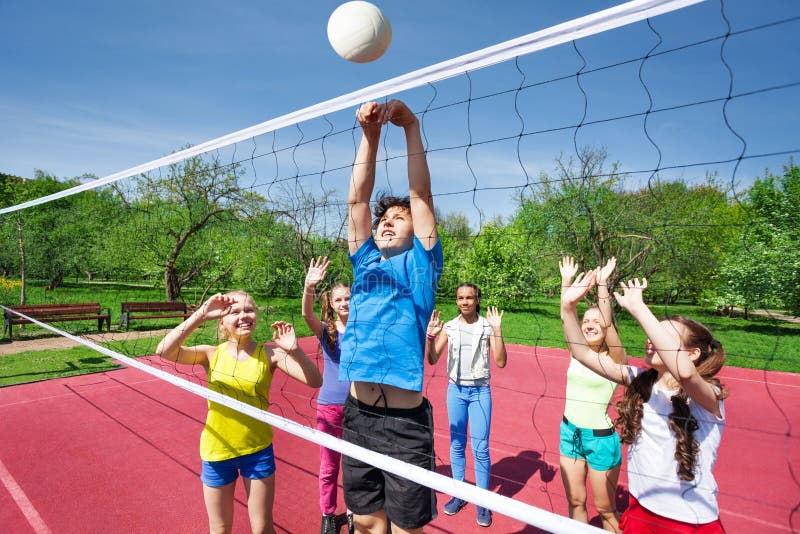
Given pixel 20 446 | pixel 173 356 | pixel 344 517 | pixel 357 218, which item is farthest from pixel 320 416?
pixel 20 446

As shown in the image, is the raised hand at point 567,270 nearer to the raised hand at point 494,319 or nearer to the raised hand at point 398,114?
the raised hand at point 398,114

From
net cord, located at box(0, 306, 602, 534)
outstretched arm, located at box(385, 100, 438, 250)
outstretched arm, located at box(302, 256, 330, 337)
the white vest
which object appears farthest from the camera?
the white vest

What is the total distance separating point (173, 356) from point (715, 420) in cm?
274

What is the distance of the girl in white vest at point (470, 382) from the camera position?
135 inches

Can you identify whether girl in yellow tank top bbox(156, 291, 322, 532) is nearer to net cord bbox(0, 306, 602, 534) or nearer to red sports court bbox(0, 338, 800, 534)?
net cord bbox(0, 306, 602, 534)

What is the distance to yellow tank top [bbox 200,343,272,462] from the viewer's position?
2.45 m

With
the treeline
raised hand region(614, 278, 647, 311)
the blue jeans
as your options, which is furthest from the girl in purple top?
the treeline

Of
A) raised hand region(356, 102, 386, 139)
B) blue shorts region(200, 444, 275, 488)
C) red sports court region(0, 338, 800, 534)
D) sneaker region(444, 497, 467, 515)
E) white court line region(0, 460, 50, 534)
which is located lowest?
white court line region(0, 460, 50, 534)

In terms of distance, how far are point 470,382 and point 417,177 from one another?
2221 mm

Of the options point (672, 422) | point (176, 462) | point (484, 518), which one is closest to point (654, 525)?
point (672, 422)

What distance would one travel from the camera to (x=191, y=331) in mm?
→ 2609

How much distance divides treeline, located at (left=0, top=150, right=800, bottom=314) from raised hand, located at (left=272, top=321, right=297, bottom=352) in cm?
784

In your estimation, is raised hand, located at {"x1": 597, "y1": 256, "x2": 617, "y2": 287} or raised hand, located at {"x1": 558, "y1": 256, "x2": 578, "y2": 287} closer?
raised hand, located at {"x1": 597, "y1": 256, "x2": 617, "y2": 287}

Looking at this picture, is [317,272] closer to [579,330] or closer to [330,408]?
[330,408]
